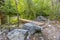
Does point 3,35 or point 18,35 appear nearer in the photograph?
point 18,35

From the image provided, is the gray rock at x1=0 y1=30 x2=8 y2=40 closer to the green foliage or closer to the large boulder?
the large boulder

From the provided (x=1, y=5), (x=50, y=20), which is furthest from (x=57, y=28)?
(x=1, y=5)

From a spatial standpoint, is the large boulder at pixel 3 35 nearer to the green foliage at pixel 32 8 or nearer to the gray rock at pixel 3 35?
the gray rock at pixel 3 35

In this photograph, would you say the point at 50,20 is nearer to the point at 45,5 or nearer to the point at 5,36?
the point at 45,5

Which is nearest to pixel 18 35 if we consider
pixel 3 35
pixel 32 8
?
pixel 3 35

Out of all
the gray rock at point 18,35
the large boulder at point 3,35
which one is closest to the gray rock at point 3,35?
the large boulder at point 3,35

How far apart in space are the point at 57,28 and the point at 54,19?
0.65 m

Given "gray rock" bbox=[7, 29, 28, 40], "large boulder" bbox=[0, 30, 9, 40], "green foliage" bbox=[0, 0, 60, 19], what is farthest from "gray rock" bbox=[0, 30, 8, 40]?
"green foliage" bbox=[0, 0, 60, 19]

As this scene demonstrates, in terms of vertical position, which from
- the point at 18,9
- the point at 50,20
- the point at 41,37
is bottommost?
the point at 41,37

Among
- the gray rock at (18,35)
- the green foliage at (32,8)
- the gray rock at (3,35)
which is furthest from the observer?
the green foliage at (32,8)

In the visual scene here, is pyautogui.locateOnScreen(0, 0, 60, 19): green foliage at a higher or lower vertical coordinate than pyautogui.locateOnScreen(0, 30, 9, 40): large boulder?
higher

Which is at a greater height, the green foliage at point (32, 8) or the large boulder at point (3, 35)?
the green foliage at point (32, 8)

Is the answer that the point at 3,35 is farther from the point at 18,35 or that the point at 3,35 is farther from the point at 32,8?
the point at 32,8

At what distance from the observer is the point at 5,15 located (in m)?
4.36
